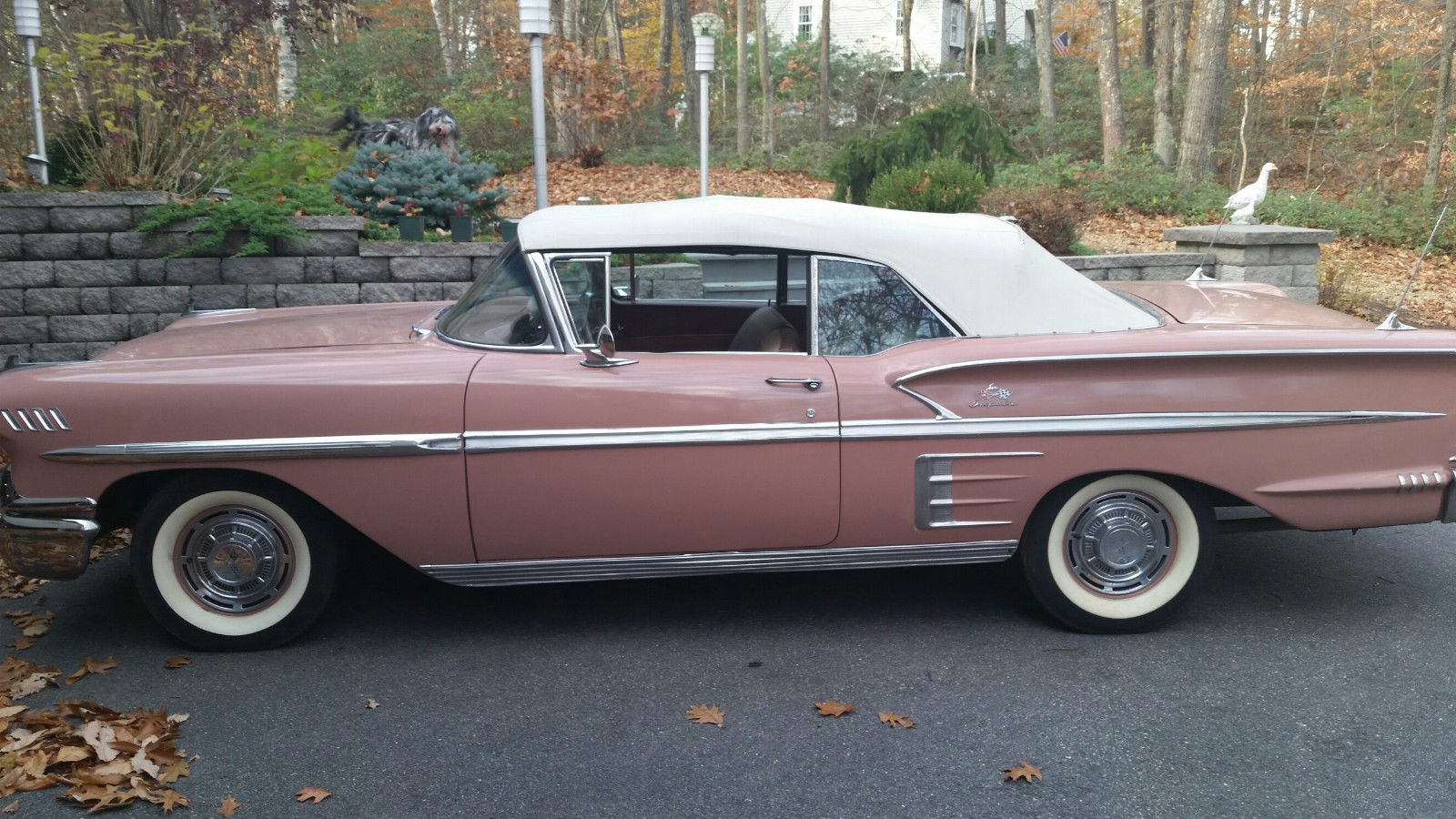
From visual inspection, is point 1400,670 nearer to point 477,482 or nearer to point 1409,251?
point 477,482

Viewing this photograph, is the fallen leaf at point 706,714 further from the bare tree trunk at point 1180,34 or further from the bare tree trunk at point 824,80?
the bare tree trunk at point 1180,34

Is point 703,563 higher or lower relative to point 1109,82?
lower

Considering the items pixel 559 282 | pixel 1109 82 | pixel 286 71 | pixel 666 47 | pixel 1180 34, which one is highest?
pixel 1180 34

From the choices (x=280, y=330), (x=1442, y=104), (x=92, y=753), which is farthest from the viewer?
(x=1442, y=104)

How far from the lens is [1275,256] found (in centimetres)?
867

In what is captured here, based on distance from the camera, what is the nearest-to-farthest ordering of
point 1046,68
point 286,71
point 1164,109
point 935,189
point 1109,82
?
point 935,189 → point 1109,82 → point 286,71 → point 1164,109 → point 1046,68

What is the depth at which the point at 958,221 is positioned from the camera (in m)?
4.28

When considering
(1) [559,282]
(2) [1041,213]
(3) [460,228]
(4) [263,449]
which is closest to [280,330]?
(4) [263,449]

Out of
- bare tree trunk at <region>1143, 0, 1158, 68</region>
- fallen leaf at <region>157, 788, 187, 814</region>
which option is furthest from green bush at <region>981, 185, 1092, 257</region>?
bare tree trunk at <region>1143, 0, 1158, 68</region>

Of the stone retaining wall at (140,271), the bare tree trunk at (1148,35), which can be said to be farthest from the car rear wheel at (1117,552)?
the bare tree trunk at (1148,35)

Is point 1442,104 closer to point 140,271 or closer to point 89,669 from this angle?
point 140,271

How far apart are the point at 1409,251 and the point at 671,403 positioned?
13.7 m

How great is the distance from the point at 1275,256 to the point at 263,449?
7685mm

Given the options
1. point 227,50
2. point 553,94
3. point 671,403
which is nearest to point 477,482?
point 671,403
